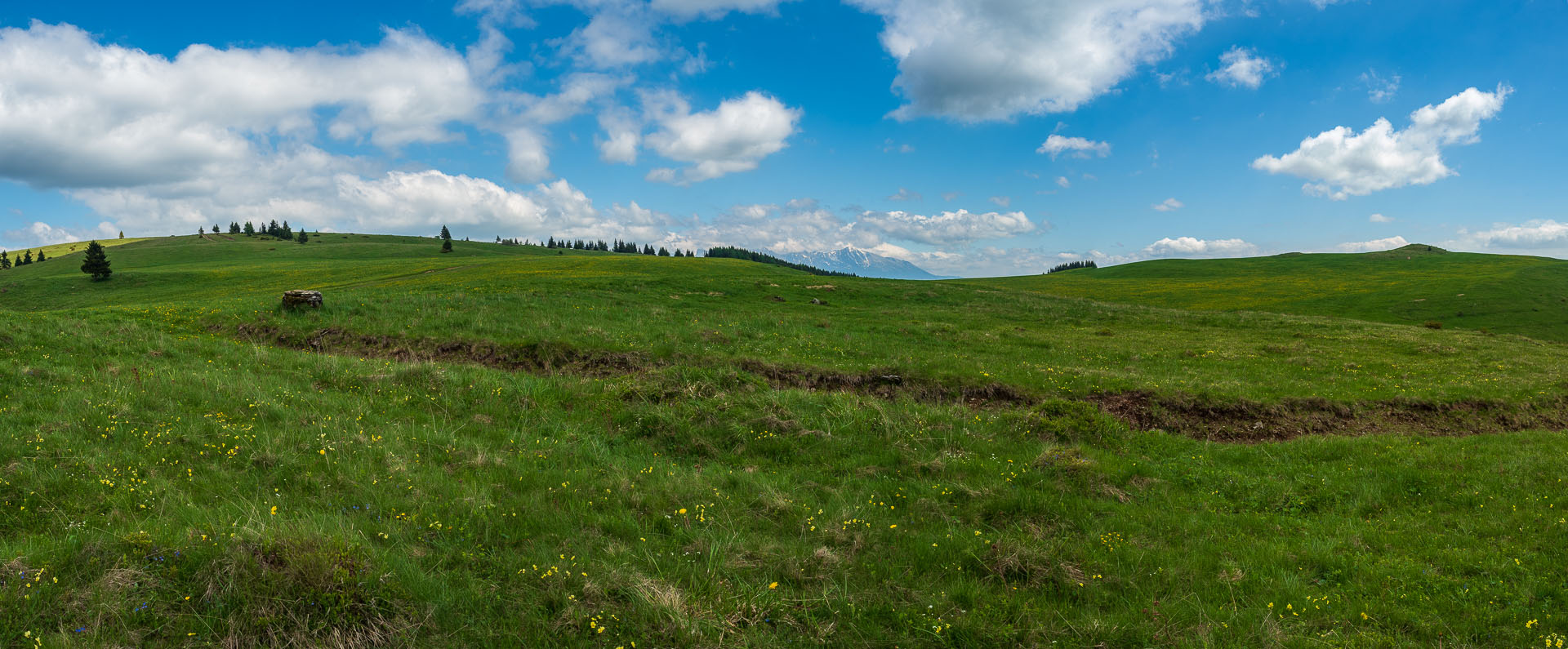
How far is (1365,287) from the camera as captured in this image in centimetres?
7725

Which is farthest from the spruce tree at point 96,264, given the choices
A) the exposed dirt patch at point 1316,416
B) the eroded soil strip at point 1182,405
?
the exposed dirt patch at point 1316,416

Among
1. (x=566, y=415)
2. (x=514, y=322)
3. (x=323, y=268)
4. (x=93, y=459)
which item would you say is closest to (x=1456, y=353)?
(x=566, y=415)

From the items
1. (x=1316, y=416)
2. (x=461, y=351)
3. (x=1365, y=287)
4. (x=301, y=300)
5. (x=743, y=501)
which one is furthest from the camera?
(x=1365, y=287)

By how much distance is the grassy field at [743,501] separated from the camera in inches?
215

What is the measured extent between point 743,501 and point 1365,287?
103 m

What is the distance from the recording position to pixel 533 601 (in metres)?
5.67

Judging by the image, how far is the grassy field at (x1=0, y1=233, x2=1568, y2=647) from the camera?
5453 mm

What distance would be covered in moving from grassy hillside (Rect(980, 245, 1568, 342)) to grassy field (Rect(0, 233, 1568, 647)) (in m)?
53.1

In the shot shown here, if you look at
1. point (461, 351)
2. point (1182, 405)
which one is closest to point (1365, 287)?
point (1182, 405)

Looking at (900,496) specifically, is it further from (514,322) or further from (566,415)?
(514,322)

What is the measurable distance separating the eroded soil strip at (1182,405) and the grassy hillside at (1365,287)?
150 feet

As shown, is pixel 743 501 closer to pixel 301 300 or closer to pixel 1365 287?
pixel 301 300

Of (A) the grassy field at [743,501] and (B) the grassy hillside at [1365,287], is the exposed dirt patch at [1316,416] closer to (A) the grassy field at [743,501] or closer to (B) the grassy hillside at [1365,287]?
(A) the grassy field at [743,501]

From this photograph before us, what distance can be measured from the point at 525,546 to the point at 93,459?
6.42m
